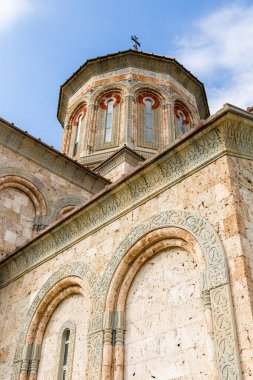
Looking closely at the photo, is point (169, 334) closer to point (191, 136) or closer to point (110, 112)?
point (191, 136)

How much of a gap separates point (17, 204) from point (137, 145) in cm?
535

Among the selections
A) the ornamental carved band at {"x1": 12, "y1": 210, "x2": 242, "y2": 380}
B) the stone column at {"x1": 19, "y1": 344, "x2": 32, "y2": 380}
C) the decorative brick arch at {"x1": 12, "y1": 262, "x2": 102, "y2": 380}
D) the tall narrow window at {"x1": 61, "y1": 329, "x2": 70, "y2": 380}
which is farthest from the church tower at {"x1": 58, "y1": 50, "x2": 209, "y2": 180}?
the tall narrow window at {"x1": 61, "y1": 329, "x2": 70, "y2": 380}

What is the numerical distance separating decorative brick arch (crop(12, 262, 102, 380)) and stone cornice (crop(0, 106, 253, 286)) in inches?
20.8

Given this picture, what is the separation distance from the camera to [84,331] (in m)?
6.05

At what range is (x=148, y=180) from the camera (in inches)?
238

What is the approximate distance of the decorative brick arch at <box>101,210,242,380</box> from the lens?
414cm

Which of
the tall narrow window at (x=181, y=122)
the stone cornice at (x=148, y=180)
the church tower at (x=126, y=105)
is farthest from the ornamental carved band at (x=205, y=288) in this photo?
the tall narrow window at (x=181, y=122)

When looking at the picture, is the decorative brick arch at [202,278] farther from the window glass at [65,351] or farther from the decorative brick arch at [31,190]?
the decorative brick arch at [31,190]

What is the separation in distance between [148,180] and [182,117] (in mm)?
9797

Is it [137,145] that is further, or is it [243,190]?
[137,145]

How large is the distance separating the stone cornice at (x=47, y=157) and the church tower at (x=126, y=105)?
234 cm

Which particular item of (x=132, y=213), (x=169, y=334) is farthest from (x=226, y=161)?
(x=169, y=334)

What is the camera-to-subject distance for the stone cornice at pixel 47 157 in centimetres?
967

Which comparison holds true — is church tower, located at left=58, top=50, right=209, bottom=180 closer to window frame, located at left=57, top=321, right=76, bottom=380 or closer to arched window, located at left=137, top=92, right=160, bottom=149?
arched window, located at left=137, top=92, right=160, bottom=149
